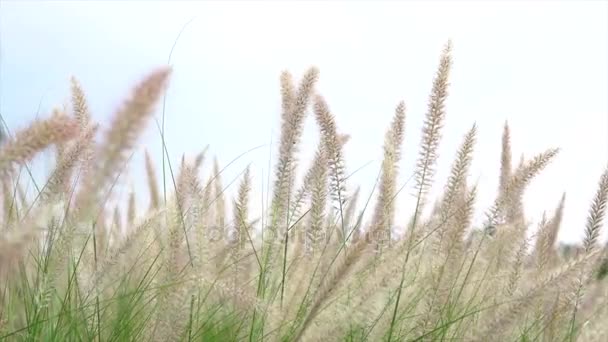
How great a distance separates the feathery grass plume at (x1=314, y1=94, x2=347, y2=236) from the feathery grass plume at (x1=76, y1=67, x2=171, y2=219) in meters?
1.15

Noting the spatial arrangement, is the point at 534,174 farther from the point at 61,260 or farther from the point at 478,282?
the point at 61,260

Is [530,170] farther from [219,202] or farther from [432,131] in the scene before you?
[219,202]

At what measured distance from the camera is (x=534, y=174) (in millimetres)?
2418

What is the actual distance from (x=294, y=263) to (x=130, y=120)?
1399 mm

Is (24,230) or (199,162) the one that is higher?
(199,162)

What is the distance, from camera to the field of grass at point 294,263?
6.21ft

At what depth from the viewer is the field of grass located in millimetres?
1894

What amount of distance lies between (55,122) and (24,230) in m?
→ 0.15

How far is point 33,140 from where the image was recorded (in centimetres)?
102

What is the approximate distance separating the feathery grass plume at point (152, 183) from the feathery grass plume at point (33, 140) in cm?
241

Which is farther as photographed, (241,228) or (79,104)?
(241,228)

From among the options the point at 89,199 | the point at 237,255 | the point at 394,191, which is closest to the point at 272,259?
the point at 237,255

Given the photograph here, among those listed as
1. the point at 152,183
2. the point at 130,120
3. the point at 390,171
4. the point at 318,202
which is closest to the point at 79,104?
the point at 318,202

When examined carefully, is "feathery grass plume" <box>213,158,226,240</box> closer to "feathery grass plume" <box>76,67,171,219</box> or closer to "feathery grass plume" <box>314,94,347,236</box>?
"feathery grass plume" <box>314,94,347,236</box>
